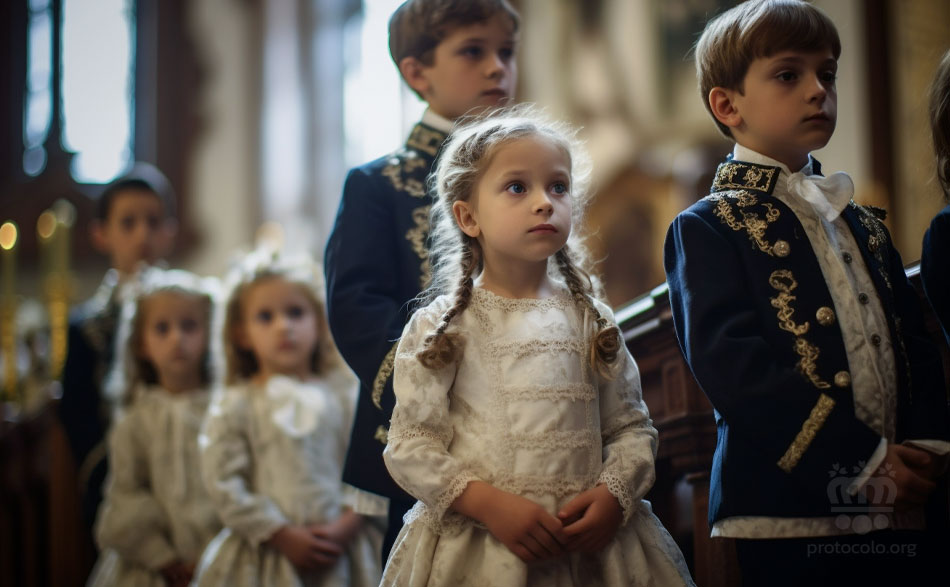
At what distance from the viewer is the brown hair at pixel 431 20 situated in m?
2.75

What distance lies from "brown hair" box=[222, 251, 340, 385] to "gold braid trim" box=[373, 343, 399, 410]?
1.29 m

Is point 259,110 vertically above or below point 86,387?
above

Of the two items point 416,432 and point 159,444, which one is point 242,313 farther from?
point 416,432

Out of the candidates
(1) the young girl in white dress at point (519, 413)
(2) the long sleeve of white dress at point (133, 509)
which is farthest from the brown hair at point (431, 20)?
(2) the long sleeve of white dress at point (133, 509)

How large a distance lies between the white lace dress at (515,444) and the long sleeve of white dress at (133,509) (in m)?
1.81

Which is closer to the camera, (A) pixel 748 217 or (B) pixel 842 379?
(B) pixel 842 379

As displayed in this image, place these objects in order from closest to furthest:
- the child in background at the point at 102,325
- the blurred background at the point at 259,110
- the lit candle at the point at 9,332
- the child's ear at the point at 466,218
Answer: the child's ear at the point at 466,218 → the child in background at the point at 102,325 → the lit candle at the point at 9,332 → the blurred background at the point at 259,110

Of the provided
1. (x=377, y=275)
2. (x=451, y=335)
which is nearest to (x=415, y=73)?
(x=377, y=275)

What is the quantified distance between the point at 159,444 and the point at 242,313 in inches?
22.7

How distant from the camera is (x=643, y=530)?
2.12m

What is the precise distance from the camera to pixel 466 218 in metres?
2.28

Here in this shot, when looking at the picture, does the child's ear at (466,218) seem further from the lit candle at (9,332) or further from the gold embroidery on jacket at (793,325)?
the lit candle at (9,332)

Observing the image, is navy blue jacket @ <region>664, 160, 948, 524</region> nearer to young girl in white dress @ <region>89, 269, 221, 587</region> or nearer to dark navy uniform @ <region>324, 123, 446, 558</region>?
dark navy uniform @ <region>324, 123, 446, 558</region>

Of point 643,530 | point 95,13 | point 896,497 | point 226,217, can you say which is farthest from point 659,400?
point 95,13
